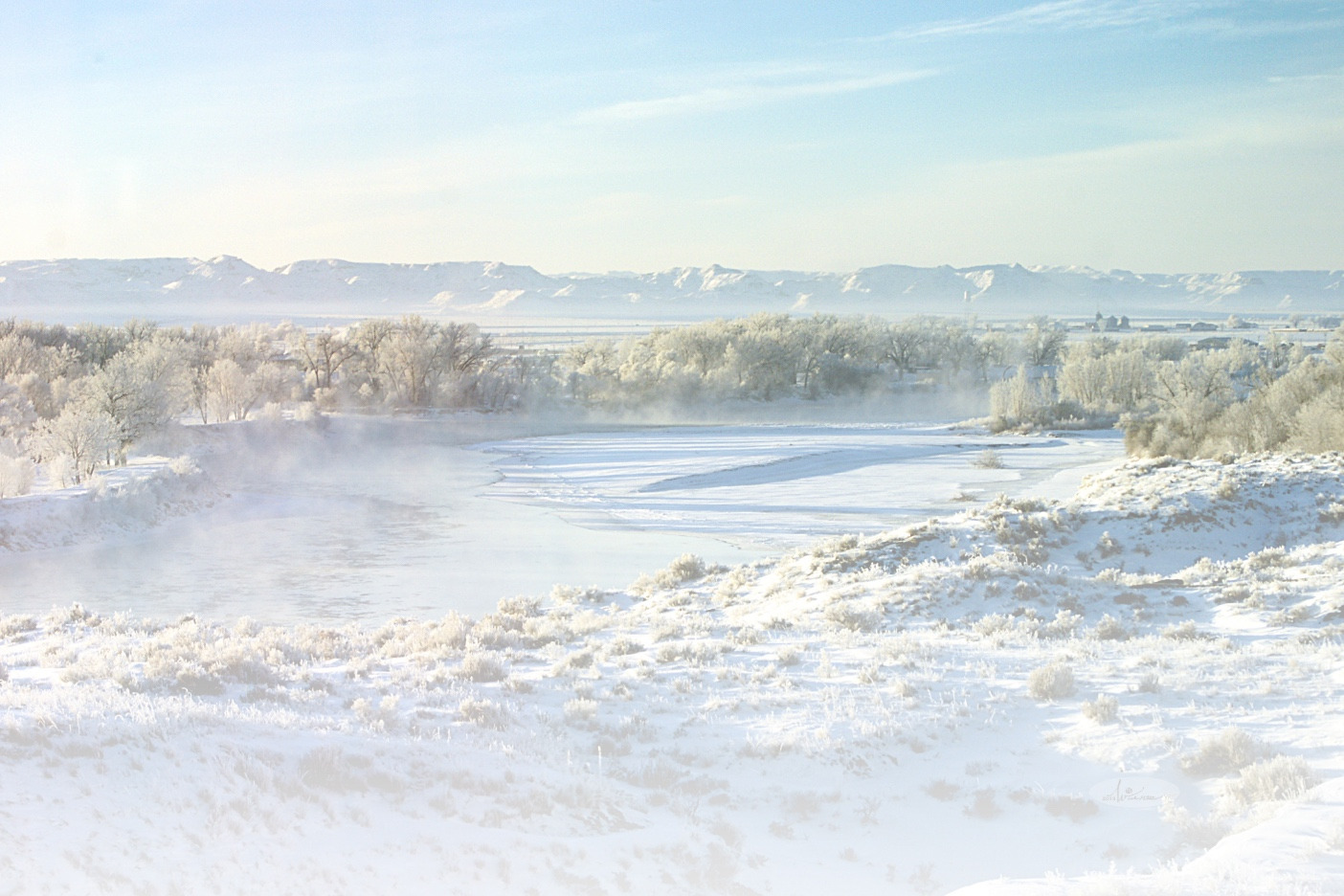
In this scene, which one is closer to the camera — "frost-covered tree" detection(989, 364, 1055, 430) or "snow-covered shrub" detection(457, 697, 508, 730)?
"snow-covered shrub" detection(457, 697, 508, 730)

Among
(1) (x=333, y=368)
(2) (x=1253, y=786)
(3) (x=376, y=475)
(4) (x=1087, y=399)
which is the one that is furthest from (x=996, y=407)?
(2) (x=1253, y=786)

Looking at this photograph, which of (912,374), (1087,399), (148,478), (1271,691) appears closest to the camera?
(1271,691)

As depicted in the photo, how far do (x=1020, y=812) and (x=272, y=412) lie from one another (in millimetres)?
38121

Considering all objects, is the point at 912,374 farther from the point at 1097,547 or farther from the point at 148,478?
the point at 1097,547

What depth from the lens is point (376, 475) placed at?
30938 mm

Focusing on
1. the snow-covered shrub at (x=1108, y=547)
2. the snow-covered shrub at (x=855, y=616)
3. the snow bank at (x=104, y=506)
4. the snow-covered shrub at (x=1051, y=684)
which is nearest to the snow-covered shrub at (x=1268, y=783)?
the snow-covered shrub at (x=1051, y=684)

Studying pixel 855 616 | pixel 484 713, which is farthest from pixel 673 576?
pixel 484 713

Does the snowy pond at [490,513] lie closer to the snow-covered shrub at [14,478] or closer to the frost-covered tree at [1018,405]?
the snow-covered shrub at [14,478]

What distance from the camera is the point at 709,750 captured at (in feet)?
20.1

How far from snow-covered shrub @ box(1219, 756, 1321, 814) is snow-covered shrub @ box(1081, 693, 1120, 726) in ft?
3.23

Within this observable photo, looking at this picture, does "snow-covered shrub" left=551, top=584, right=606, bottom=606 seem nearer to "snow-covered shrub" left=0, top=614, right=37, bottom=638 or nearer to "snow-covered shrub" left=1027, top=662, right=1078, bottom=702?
"snow-covered shrub" left=0, top=614, right=37, bottom=638

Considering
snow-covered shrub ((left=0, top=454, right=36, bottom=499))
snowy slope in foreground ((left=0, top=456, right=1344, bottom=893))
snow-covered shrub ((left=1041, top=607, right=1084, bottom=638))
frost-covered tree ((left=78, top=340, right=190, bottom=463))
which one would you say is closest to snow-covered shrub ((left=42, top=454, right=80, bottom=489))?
snow-covered shrub ((left=0, top=454, right=36, bottom=499))

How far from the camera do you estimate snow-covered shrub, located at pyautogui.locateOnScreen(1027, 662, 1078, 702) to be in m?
6.70

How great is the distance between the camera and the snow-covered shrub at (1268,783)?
16.2ft
